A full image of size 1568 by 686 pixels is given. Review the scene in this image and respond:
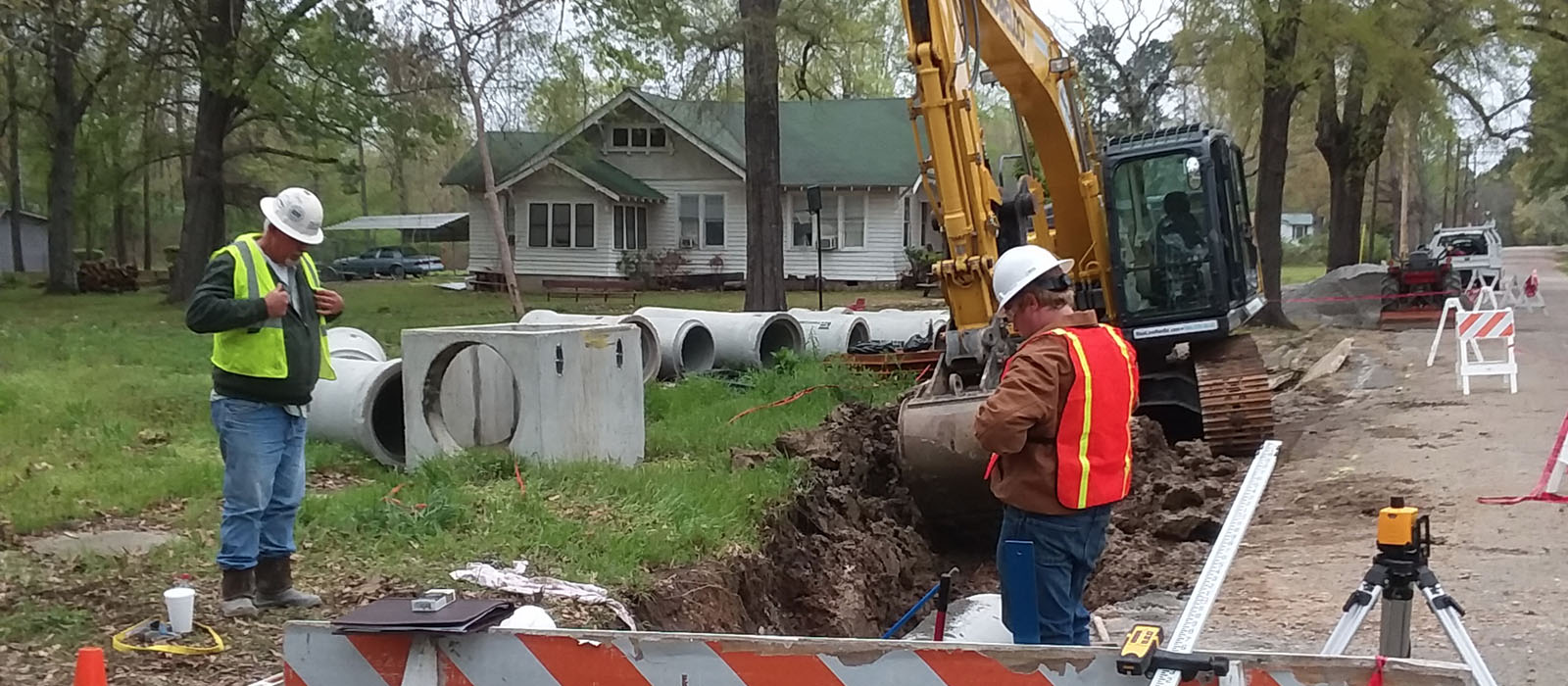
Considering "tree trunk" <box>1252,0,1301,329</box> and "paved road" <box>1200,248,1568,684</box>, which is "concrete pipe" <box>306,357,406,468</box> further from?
"tree trunk" <box>1252,0,1301,329</box>

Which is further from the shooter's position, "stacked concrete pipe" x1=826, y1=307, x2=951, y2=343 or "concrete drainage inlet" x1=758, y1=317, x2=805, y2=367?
"stacked concrete pipe" x1=826, y1=307, x2=951, y2=343

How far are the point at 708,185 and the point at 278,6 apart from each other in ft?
46.0

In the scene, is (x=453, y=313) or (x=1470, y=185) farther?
(x=1470, y=185)

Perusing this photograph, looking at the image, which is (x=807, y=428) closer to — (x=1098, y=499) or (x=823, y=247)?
(x=1098, y=499)

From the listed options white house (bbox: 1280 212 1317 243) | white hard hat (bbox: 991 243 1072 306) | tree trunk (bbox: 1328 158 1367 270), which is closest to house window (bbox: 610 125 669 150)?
tree trunk (bbox: 1328 158 1367 270)

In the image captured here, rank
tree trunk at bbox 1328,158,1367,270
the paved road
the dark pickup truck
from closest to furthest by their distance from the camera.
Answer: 1. the paved road
2. tree trunk at bbox 1328,158,1367,270
3. the dark pickup truck

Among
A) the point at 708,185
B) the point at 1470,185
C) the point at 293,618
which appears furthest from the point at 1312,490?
the point at 1470,185

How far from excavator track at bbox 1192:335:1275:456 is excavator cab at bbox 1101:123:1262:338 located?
30cm

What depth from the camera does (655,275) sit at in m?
35.2

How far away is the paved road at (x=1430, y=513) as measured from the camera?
596 cm

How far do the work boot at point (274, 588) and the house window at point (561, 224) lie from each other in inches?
1188

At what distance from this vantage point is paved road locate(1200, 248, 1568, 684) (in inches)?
235

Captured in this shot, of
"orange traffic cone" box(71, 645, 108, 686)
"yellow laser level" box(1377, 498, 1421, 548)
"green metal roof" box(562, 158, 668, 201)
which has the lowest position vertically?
"orange traffic cone" box(71, 645, 108, 686)

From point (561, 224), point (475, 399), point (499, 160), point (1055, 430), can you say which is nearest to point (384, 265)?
point (499, 160)
